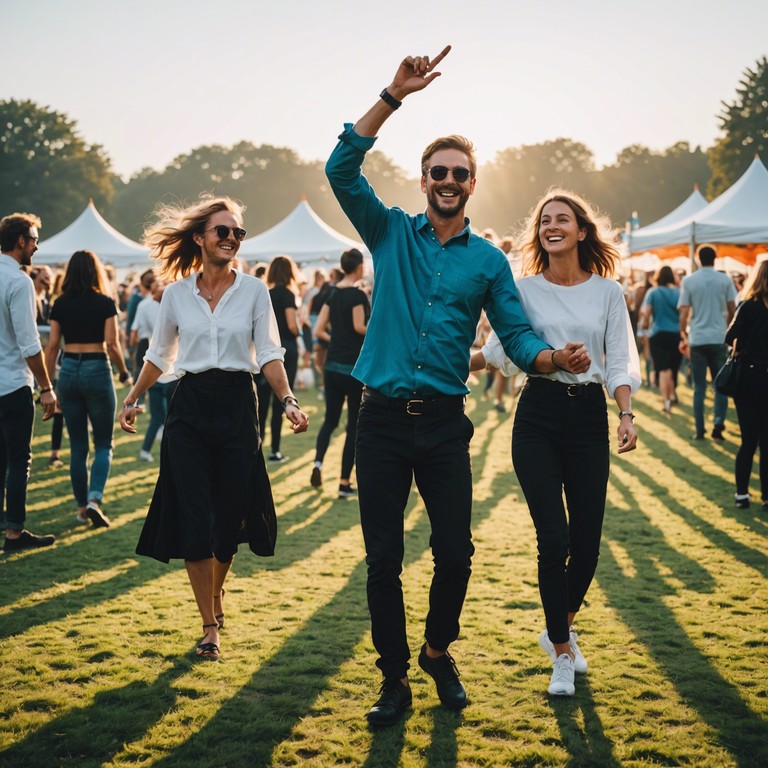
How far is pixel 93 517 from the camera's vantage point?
7.23 m

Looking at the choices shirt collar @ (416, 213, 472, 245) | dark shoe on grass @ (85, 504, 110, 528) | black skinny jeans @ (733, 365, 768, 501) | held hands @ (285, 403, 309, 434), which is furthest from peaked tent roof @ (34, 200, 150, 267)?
shirt collar @ (416, 213, 472, 245)

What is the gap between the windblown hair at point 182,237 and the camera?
14.9 ft

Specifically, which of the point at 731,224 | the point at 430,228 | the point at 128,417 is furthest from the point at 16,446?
the point at 731,224

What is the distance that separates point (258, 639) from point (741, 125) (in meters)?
70.0

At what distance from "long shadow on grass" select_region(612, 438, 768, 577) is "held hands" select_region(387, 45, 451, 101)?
4396 mm

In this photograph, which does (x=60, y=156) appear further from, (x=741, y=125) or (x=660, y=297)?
(x=660, y=297)

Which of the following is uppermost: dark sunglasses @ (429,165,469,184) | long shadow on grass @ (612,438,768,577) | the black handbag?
dark sunglasses @ (429,165,469,184)

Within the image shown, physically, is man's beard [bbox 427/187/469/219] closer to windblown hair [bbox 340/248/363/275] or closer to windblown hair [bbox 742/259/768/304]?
windblown hair [bbox 340/248/363/275]

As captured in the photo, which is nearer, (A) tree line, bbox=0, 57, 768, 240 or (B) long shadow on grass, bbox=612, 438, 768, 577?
(B) long shadow on grass, bbox=612, 438, 768, 577

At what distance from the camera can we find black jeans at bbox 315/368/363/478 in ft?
27.2

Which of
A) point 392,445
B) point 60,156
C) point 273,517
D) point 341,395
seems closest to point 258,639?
point 273,517

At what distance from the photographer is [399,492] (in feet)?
11.9

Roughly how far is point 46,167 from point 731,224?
68.6 m

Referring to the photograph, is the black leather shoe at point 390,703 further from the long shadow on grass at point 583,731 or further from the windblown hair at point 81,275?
the windblown hair at point 81,275
